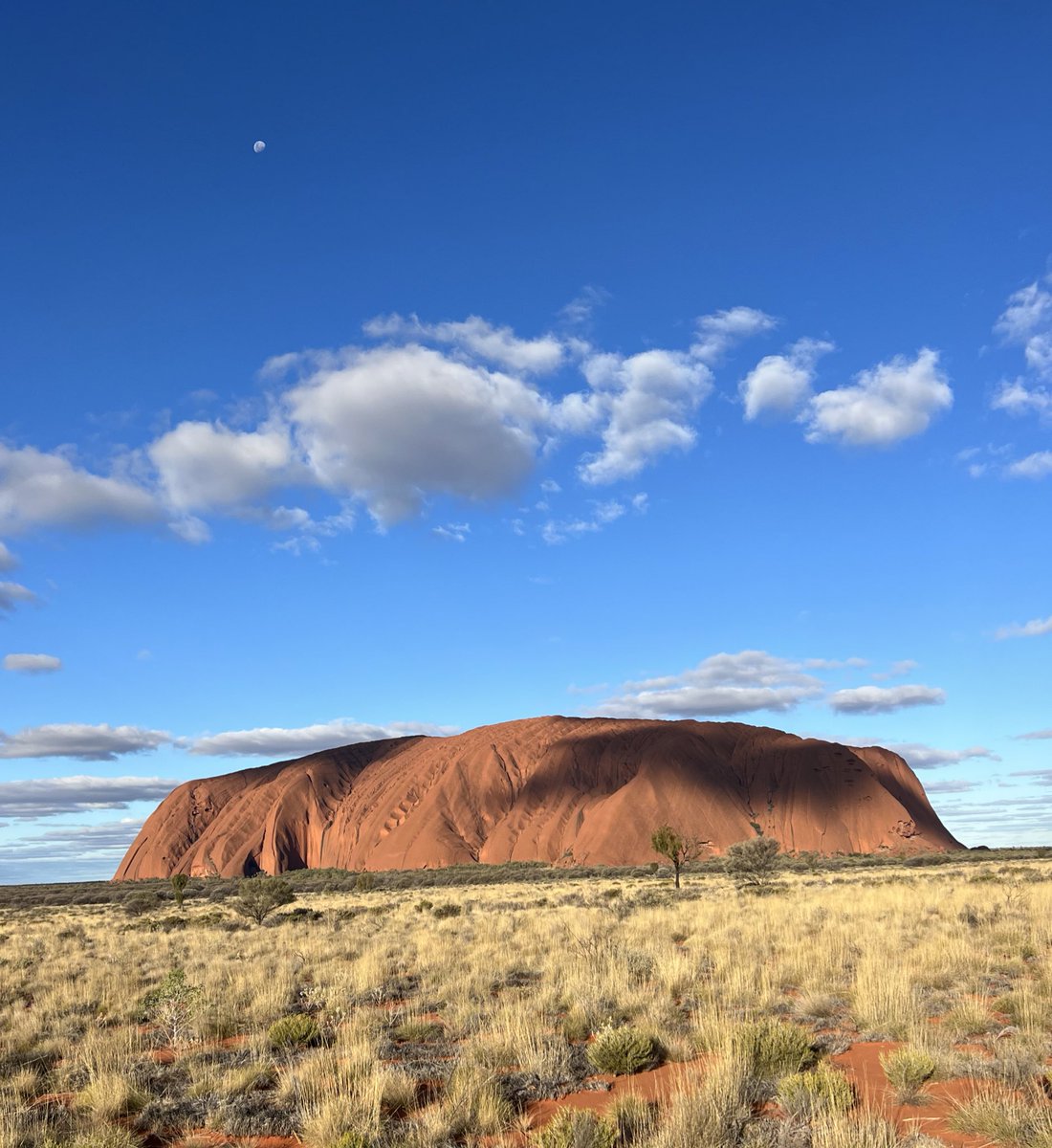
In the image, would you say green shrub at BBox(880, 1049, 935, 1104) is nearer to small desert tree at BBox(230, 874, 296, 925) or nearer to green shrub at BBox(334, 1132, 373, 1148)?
green shrub at BBox(334, 1132, 373, 1148)

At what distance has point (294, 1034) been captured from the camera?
10.2 meters

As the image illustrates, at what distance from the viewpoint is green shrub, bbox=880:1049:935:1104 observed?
7.12 m

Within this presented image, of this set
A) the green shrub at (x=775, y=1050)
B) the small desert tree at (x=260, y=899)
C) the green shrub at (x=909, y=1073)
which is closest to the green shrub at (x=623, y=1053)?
the green shrub at (x=775, y=1050)

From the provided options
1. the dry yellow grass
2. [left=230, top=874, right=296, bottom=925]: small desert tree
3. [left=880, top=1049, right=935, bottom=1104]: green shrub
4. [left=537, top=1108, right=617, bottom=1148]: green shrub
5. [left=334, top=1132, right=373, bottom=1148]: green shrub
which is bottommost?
[left=230, top=874, right=296, bottom=925]: small desert tree

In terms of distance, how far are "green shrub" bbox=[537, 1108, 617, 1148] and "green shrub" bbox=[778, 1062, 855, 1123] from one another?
154cm

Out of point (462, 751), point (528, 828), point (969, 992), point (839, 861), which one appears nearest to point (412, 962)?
point (969, 992)

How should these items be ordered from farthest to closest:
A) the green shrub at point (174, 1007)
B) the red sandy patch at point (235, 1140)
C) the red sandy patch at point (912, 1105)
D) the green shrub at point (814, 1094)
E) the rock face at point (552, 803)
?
the rock face at point (552, 803) → the green shrub at point (174, 1007) → the red sandy patch at point (235, 1140) → the green shrub at point (814, 1094) → the red sandy patch at point (912, 1105)

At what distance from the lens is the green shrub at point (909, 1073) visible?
7.12m

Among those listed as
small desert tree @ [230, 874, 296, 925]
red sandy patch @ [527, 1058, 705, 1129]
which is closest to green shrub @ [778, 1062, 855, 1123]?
red sandy patch @ [527, 1058, 705, 1129]

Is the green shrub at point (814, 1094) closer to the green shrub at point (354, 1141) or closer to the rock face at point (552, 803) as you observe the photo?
the green shrub at point (354, 1141)

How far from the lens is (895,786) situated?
382 ft

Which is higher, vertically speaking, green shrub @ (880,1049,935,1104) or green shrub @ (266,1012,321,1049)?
green shrub @ (880,1049,935,1104)

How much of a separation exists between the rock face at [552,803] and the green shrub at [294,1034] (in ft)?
272

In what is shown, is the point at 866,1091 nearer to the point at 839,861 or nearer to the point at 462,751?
the point at 839,861
